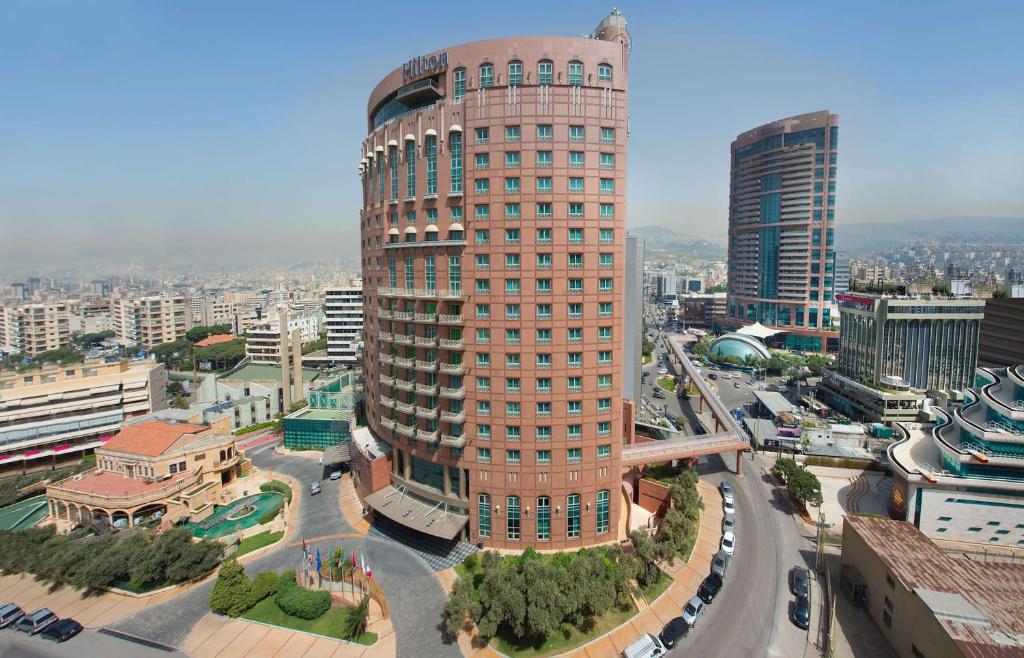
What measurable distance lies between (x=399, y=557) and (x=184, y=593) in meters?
19.2

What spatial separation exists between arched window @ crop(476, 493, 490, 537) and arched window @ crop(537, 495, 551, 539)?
207 inches

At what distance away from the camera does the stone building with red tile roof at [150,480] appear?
177 ft

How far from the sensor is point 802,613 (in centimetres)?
3741

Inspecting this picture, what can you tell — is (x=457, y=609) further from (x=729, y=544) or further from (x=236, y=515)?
(x=236, y=515)

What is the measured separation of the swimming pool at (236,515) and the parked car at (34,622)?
13.2 m

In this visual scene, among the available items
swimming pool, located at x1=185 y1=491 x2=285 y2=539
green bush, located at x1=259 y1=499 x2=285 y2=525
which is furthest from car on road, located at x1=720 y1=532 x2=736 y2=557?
swimming pool, located at x1=185 y1=491 x2=285 y2=539

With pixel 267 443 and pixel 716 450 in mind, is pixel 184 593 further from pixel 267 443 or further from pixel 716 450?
pixel 716 450

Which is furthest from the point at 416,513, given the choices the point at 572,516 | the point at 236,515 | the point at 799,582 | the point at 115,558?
the point at 799,582

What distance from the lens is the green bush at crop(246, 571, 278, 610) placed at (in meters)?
39.7

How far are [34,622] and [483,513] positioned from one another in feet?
126

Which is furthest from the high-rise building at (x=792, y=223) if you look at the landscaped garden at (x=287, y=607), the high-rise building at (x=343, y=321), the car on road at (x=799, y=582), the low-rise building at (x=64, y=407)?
the low-rise building at (x=64, y=407)

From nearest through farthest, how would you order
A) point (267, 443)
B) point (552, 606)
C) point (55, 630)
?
point (552, 606)
point (55, 630)
point (267, 443)

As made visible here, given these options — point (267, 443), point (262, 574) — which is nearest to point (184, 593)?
point (262, 574)

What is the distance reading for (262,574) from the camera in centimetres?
4144
